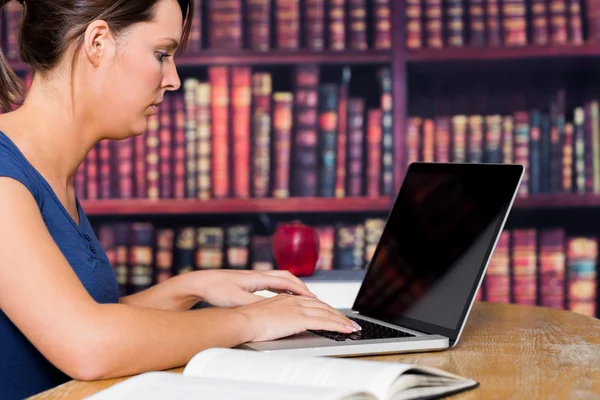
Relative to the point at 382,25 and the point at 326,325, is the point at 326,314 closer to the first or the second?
the point at 326,325

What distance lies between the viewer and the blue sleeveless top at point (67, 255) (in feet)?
3.37

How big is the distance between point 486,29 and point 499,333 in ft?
4.96

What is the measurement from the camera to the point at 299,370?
767 mm

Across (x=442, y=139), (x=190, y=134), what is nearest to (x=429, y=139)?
(x=442, y=139)

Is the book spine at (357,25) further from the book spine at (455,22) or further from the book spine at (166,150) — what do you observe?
the book spine at (166,150)

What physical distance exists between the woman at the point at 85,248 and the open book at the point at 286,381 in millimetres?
110

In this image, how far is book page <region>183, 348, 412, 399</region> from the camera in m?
0.73

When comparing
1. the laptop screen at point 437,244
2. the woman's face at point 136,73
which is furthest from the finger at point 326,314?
the woman's face at point 136,73

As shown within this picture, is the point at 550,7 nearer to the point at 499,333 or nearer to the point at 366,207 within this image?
the point at 366,207

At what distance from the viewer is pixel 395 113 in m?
2.41

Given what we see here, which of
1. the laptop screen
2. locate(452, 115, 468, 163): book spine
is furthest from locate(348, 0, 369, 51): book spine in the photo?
the laptop screen

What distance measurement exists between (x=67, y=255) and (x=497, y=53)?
163cm

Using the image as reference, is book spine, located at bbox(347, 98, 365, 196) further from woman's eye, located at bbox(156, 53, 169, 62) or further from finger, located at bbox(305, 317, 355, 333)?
finger, located at bbox(305, 317, 355, 333)

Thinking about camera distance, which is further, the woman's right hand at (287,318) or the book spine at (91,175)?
the book spine at (91,175)
